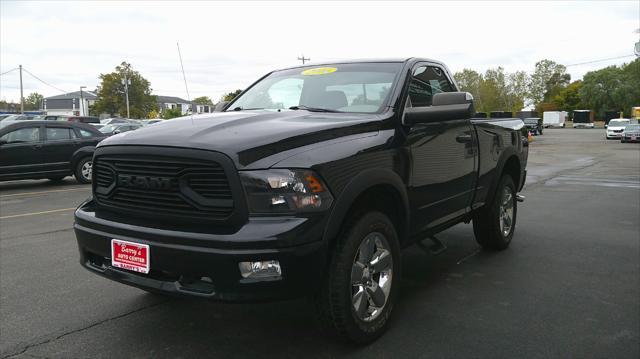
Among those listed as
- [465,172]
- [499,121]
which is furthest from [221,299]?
[499,121]

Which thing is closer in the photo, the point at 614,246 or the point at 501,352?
the point at 501,352

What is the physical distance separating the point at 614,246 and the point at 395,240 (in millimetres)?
3723

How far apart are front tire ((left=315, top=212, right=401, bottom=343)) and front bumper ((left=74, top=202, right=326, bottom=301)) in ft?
0.53

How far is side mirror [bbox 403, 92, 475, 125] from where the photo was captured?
376cm

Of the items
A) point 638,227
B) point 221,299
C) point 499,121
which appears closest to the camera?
point 221,299

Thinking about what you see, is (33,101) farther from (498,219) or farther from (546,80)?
(498,219)

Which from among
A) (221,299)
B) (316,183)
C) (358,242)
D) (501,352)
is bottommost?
(501,352)

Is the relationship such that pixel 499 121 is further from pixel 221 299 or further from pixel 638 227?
pixel 221 299

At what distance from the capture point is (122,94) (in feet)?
Result: 276

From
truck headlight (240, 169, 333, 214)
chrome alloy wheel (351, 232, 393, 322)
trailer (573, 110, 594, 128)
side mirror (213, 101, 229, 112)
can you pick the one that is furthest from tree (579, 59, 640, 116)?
truck headlight (240, 169, 333, 214)

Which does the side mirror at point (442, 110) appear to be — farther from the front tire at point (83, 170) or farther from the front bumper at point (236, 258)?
the front tire at point (83, 170)

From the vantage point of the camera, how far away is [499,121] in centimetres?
590

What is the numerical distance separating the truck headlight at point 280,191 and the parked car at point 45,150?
9.99m

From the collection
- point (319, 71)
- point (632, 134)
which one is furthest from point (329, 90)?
point (632, 134)
